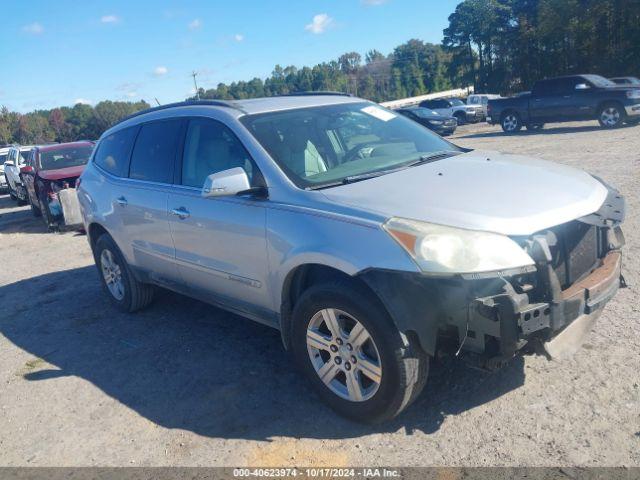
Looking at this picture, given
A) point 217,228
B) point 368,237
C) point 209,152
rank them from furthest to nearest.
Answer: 1. point 209,152
2. point 217,228
3. point 368,237

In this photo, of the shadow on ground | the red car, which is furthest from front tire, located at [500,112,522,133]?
the shadow on ground

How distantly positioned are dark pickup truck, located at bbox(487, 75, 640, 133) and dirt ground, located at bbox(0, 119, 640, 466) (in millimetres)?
14523

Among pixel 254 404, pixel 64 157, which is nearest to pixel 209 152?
pixel 254 404

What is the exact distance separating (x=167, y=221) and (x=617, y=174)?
837 cm

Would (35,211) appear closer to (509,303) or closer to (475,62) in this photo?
→ (509,303)

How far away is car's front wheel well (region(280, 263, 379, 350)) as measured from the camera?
343 cm

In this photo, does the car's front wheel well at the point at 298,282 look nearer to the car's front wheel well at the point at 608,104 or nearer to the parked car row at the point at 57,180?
the parked car row at the point at 57,180

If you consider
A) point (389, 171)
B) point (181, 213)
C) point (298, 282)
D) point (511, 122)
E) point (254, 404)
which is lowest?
point (254, 404)

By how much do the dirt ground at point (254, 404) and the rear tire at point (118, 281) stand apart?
200 mm

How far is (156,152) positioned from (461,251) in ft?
10.0

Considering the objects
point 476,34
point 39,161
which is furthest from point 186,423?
point 476,34

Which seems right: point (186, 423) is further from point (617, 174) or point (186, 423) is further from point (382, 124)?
point (617, 174)

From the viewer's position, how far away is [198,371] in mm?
4266

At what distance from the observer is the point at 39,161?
12.5 meters
